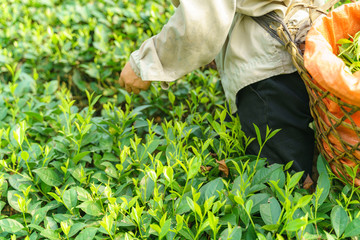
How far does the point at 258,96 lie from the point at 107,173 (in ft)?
2.14

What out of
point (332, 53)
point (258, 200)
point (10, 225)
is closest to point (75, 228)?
point (10, 225)

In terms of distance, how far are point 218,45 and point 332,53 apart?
42cm

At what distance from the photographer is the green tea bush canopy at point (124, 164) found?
1.25 m

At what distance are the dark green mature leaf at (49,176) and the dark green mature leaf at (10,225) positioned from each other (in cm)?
20

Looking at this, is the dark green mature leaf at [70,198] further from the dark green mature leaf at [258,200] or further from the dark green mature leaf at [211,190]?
the dark green mature leaf at [258,200]

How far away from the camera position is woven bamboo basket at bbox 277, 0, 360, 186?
1213 millimetres

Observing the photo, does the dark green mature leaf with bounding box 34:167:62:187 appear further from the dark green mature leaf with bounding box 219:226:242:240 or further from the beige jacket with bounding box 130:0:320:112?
the dark green mature leaf with bounding box 219:226:242:240

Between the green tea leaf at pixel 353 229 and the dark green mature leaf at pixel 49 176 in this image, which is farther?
the dark green mature leaf at pixel 49 176

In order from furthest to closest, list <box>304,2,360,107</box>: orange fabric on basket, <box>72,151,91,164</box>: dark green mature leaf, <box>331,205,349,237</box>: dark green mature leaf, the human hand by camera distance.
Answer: the human hand, <box>72,151,91,164</box>: dark green mature leaf, <box>331,205,349,237</box>: dark green mature leaf, <box>304,2,360,107</box>: orange fabric on basket

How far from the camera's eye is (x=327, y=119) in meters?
1.31

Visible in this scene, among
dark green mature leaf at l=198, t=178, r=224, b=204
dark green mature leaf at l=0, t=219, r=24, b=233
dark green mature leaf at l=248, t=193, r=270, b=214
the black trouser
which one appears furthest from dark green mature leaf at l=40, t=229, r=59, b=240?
the black trouser

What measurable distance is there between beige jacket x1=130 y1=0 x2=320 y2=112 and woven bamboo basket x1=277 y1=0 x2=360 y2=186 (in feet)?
0.24

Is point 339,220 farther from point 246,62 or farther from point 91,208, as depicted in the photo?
point 91,208

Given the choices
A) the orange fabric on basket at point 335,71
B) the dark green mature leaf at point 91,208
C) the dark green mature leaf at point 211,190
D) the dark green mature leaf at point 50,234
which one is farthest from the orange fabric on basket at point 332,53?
the dark green mature leaf at point 50,234
